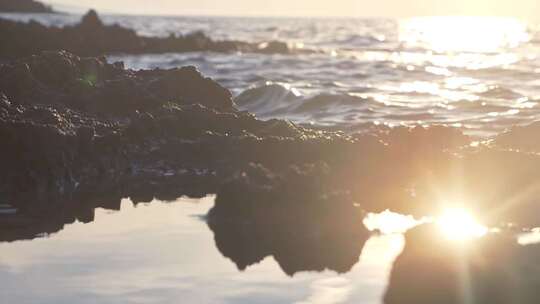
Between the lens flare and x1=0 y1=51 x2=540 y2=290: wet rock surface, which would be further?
x1=0 y1=51 x2=540 y2=290: wet rock surface

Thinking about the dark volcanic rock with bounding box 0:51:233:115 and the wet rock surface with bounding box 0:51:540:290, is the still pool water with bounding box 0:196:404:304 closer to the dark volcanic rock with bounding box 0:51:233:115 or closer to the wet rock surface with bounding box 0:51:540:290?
the wet rock surface with bounding box 0:51:540:290

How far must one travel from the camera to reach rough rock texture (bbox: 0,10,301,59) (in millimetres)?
32500

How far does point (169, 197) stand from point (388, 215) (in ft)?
7.20

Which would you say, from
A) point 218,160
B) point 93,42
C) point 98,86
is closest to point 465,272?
point 218,160

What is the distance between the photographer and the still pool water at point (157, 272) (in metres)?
6.10

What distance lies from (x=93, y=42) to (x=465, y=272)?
1573 inches

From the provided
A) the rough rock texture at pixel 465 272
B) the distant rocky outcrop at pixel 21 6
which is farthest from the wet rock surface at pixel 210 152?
the distant rocky outcrop at pixel 21 6

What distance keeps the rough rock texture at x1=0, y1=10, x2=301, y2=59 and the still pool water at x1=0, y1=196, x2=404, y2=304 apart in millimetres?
21341

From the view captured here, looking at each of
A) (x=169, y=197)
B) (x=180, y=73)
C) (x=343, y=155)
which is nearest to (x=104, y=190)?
(x=169, y=197)

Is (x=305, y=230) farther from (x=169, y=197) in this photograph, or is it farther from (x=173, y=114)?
(x=173, y=114)

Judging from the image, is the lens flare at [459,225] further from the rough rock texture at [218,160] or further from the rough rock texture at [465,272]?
the rough rock texture at [465,272]

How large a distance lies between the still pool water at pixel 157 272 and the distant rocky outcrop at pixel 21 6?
121644 mm

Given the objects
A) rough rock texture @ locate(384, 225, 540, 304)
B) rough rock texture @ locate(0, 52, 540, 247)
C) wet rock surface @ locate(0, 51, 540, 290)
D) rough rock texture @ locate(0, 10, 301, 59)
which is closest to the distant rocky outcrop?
rough rock texture @ locate(0, 10, 301, 59)

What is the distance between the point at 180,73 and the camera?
13500mm
